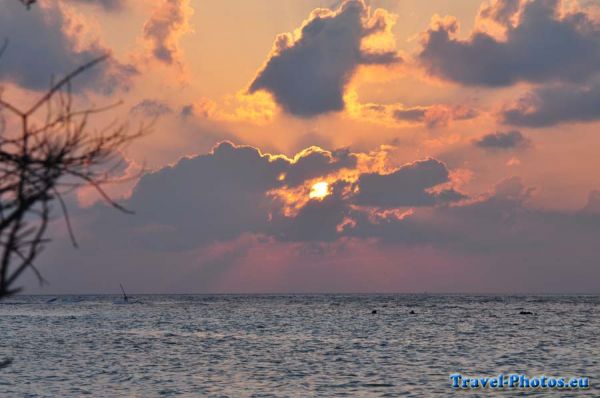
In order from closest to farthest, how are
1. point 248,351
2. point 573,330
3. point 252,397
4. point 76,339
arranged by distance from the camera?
point 252,397, point 248,351, point 76,339, point 573,330

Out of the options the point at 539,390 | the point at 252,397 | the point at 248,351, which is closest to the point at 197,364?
the point at 248,351

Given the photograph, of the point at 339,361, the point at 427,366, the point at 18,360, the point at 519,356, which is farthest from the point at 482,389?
the point at 18,360

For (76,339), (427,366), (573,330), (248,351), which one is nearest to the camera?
(427,366)

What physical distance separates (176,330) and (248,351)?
23963 mm

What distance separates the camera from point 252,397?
95.6 feet

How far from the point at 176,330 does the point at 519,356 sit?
118ft

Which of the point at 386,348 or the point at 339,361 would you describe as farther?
the point at 386,348

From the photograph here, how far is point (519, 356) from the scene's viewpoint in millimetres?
44531

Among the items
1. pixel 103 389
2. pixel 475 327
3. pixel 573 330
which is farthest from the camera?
pixel 475 327

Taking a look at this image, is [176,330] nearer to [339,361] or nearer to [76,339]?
[76,339]

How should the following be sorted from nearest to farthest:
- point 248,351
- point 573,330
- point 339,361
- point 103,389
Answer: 1. point 103,389
2. point 339,361
3. point 248,351
4. point 573,330

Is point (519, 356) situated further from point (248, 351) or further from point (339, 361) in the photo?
point (248, 351)

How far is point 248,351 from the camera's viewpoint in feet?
156

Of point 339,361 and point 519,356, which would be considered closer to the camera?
point 339,361
